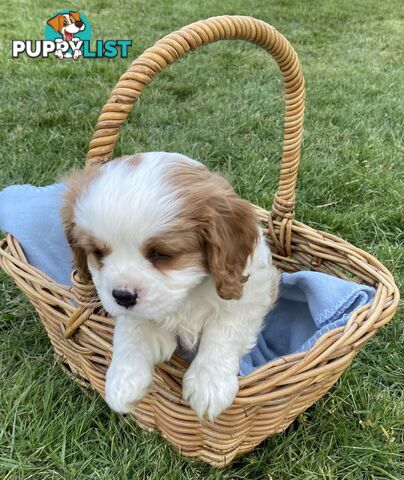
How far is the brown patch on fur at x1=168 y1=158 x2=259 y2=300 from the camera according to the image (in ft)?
6.52

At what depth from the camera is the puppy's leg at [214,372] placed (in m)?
2.05

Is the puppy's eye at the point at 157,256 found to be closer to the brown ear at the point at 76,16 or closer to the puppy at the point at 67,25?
the puppy at the point at 67,25

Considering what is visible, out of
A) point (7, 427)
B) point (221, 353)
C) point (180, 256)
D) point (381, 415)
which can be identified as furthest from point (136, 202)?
point (381, 415)

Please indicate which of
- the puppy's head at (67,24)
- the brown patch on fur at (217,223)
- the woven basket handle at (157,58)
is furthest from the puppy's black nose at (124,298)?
the puppy's head at (67,24)

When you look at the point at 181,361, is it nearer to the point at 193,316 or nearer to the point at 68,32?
the point at 193,316

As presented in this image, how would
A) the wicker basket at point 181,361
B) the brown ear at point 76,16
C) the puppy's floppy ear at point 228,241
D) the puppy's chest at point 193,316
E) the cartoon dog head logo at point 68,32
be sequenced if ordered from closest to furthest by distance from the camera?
1. the puppy's floppy ear at point 228,241
2. the wicker basket at point 181,361
3. the puppy's chest at point 193,316
4. the cartoon dog head logo at point 68,32
5. the brown ear at point 76,16

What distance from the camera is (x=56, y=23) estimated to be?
27.9 feet

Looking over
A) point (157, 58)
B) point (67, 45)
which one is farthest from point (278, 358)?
point (67, 45)

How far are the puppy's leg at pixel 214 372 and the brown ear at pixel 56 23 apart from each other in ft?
23.9

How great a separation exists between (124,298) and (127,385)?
43 cm

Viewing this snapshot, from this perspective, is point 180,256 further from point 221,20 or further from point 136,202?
point 221,20

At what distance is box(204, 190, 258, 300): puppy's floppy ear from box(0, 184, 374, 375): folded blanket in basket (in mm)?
649

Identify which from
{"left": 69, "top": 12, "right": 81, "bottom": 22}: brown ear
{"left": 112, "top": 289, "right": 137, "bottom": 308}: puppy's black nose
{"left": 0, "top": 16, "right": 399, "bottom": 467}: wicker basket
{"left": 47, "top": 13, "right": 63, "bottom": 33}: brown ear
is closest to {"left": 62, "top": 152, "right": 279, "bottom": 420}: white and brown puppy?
{"left": 112, "top": 289, "right": 137, "bottom": 308}: puppy's black nose

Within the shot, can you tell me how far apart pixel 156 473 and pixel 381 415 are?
3.55 feet
